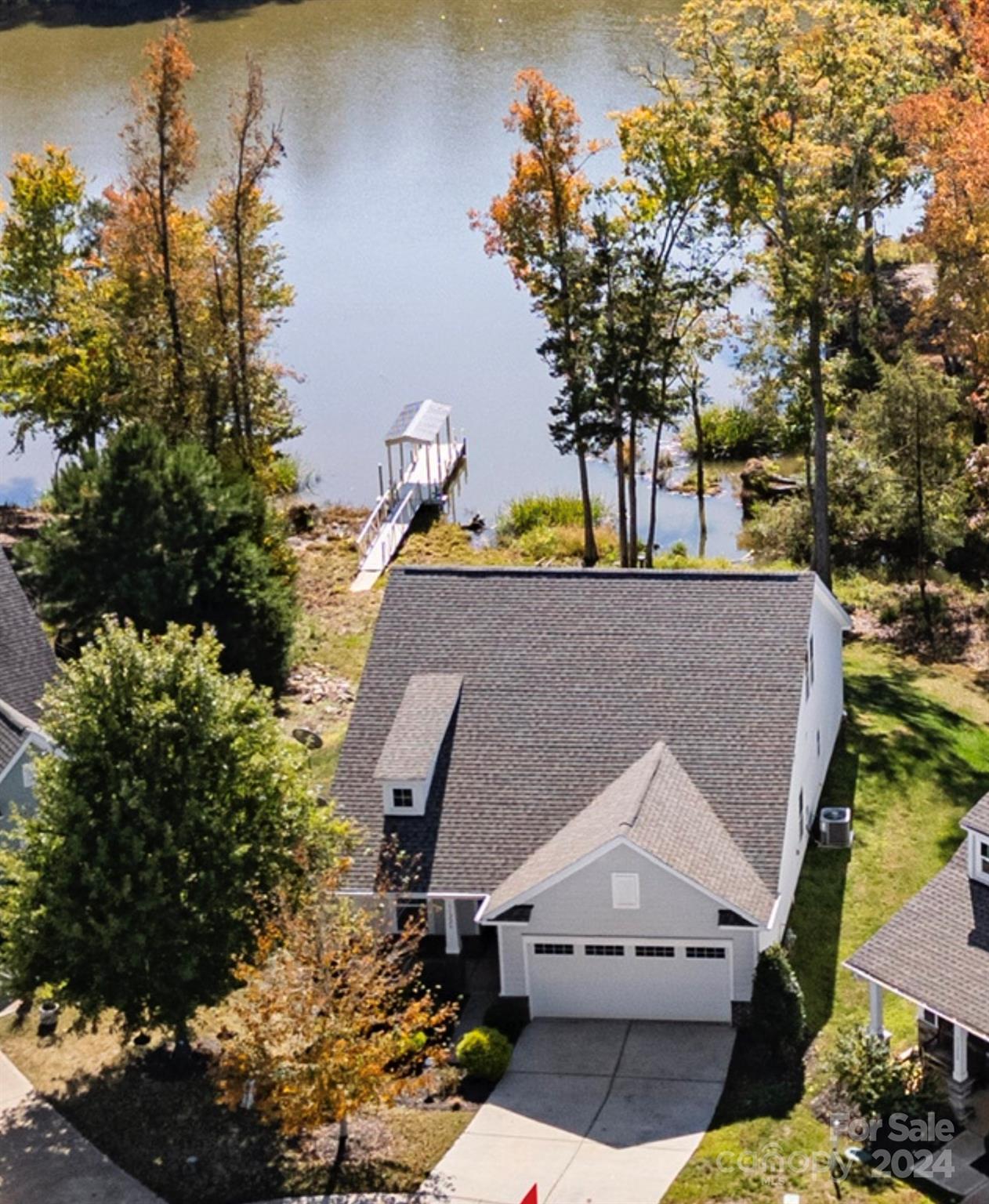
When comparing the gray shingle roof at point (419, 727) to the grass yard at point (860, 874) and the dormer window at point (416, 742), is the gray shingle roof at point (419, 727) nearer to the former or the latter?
the dormer window at point (416, 742)

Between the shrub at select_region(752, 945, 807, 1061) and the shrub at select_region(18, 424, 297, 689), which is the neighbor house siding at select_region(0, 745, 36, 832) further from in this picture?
the shrub at select_region(752, 945, 807, 1061)

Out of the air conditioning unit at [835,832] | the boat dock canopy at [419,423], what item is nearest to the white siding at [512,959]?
the air conditioning unit at [835,832]

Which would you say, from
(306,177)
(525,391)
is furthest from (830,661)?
(306,177)

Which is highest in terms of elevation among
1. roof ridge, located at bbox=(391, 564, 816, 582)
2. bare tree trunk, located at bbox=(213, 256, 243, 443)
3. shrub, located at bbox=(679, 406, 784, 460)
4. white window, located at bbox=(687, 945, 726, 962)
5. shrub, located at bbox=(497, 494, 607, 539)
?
bare tree trunk, located at bbox=(213, 256, 243, 443)

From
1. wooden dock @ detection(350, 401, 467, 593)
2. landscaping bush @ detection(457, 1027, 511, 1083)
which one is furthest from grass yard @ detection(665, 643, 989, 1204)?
wooden dock @ detection(350, 401, 467, 593)

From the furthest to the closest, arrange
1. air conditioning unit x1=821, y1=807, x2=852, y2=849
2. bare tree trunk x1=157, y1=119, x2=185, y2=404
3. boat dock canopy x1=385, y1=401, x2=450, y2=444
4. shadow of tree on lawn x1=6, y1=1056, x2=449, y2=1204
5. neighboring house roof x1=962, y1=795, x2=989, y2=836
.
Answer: boat dock canopy x1=385, y1=401, x2=450, y2=444 < bare tree trunk x1=157, y1=119, x2=185, y2=404 < air conditioning unit x1=821, y1=807, x2=852, y2=849 < neighboring house roof x1=962, y1=795, x2=989, y2=836 < shadow of tree on lawn x1=6, y1=1056, x2=449, y2=1204

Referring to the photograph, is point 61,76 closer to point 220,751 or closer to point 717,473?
point 717,473
